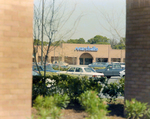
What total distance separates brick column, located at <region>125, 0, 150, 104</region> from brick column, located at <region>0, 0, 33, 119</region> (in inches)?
102

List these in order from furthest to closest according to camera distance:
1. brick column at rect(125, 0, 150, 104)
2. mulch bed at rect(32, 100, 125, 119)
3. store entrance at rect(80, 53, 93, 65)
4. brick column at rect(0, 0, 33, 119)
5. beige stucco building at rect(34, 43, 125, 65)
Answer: store entrance at rect(80, 53, 93, 65) < beige stucco building at rect(34, 43, 125, 65) < mulch bed at rect(32, 100, 125, 119) < brick column at rect(125, 0, 150, 104) < brick column at rect(0, 0, 33, 119)

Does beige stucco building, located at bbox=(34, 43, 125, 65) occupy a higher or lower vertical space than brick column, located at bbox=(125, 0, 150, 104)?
higher

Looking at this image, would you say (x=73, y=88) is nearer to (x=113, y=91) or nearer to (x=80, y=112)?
(x=80, y=112)

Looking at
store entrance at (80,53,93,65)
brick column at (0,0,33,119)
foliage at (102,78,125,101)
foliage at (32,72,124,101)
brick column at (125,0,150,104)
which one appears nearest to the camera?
brick column at (0,0,33,119)

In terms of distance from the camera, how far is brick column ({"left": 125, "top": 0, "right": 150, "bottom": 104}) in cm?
518

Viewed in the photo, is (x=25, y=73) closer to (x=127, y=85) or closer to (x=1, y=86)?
(x=1, y=86)

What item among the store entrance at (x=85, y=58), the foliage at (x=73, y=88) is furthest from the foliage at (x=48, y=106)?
the store entrance at (x=85, y=58)

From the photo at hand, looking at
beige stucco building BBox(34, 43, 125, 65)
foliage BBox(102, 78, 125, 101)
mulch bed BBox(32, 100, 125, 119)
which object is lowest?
mulch bed BBox(32, 100, 125, 119)

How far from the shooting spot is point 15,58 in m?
4.11

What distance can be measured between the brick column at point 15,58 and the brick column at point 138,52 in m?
2.58

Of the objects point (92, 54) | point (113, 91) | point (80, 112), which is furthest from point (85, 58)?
point (80, 112)

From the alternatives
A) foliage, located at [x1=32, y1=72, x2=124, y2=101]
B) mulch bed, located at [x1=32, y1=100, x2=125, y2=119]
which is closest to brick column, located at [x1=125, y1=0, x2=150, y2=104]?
mulch bed, located at [x1=32, y1=100, x2=125, y2=119]

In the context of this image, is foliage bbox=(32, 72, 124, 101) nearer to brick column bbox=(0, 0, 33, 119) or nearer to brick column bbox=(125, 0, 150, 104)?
brick column bbox=(125, 0, 150, 104)

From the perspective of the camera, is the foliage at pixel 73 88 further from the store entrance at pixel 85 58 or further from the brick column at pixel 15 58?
the store entrance at pixel 85 58
